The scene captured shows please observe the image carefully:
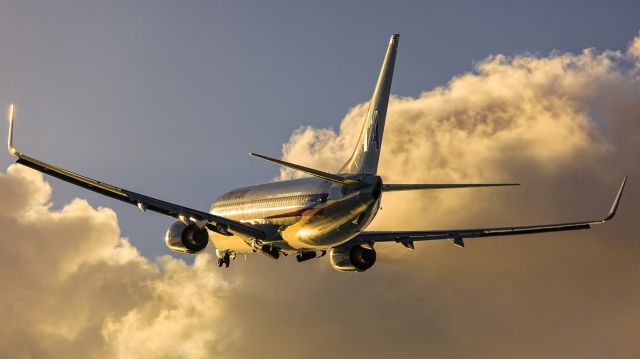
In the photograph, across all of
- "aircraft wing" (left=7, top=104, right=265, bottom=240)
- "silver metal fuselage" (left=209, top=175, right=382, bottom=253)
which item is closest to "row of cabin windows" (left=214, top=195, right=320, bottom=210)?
"silver metal fuselage" (left=209, top=175, right=382, bottom=253)

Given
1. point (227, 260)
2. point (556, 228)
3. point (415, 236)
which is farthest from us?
point (227, 260)

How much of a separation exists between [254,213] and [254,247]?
3003 mm

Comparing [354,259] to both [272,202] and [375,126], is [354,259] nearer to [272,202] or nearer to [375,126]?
[272,202]

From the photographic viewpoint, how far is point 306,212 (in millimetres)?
45906

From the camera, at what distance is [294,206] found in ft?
156

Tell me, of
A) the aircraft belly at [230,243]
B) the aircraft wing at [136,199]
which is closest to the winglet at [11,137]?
the aircraft wing at [136,199]

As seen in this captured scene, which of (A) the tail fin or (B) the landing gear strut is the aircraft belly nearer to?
(B) the landing gear strut

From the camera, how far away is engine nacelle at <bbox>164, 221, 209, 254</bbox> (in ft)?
157

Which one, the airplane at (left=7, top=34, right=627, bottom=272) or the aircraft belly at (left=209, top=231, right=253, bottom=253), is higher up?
the aircraft belly at (left=209, top=231, right=253, bottom=253)

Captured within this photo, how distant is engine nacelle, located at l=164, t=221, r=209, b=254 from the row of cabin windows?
4.61m

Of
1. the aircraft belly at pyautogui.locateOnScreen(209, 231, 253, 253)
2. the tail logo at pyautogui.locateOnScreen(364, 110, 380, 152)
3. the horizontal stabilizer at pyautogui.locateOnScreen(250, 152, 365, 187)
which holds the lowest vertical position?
the horizontal stabilizer at pyautogui.locateOnScreen(250, 152, 365, 187)

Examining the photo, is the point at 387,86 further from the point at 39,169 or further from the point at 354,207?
the point at 39,169

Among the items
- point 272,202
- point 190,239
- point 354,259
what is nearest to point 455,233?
point 354,259

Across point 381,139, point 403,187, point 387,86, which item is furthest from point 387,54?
point 403,187
